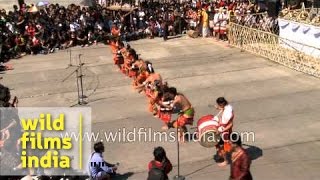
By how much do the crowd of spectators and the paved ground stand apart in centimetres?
83

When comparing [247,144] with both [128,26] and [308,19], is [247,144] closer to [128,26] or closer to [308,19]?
[308,19]

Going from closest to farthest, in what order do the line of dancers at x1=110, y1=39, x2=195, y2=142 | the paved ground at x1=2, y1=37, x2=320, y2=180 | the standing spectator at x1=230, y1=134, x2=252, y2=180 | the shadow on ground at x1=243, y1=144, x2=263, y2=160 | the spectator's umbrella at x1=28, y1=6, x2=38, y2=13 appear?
the standing spectator at x1=230, y1=134, x2=252, y2=180 < the paved ground at x1=2, y1=37, x2=320, y2=180 < the shadow on ground at x1=243, y1=144, x2=263, y2=160 < the line of dancers at x1=110, y1=39, x2=195, y2=142 < the spectator's umbrella at x1=28, y1=6, x2=38, y2=13

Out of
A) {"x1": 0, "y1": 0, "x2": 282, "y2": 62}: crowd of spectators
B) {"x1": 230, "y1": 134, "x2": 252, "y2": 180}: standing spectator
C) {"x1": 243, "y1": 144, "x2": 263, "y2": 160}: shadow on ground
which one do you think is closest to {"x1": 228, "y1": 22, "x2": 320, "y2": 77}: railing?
{"x1": 0, "y1": 0, "x2": 282, "y2": 62}: crowd of spectators

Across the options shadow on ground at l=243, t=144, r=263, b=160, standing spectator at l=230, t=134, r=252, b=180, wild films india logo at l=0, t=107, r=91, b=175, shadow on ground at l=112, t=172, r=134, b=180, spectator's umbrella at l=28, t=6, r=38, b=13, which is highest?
spectator's umbrella at l=28, t=6, r=38, b=13

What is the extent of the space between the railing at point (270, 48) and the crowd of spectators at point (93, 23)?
0.99 m

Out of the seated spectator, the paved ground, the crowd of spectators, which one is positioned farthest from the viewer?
the crowd of spectators

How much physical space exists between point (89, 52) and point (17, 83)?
4.92 m

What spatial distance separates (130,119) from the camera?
46.9 feet

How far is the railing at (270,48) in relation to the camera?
18047mm

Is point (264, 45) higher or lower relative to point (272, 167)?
higher

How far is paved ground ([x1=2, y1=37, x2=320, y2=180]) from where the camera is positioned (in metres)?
11.3

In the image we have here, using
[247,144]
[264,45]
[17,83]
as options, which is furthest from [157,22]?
[247,144]

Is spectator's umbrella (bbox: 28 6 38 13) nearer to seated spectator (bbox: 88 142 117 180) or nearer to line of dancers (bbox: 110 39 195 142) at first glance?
line of dancers (bbox: 110 39 195 142)

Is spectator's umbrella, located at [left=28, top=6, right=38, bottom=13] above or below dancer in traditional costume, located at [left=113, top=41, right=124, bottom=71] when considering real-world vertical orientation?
above
